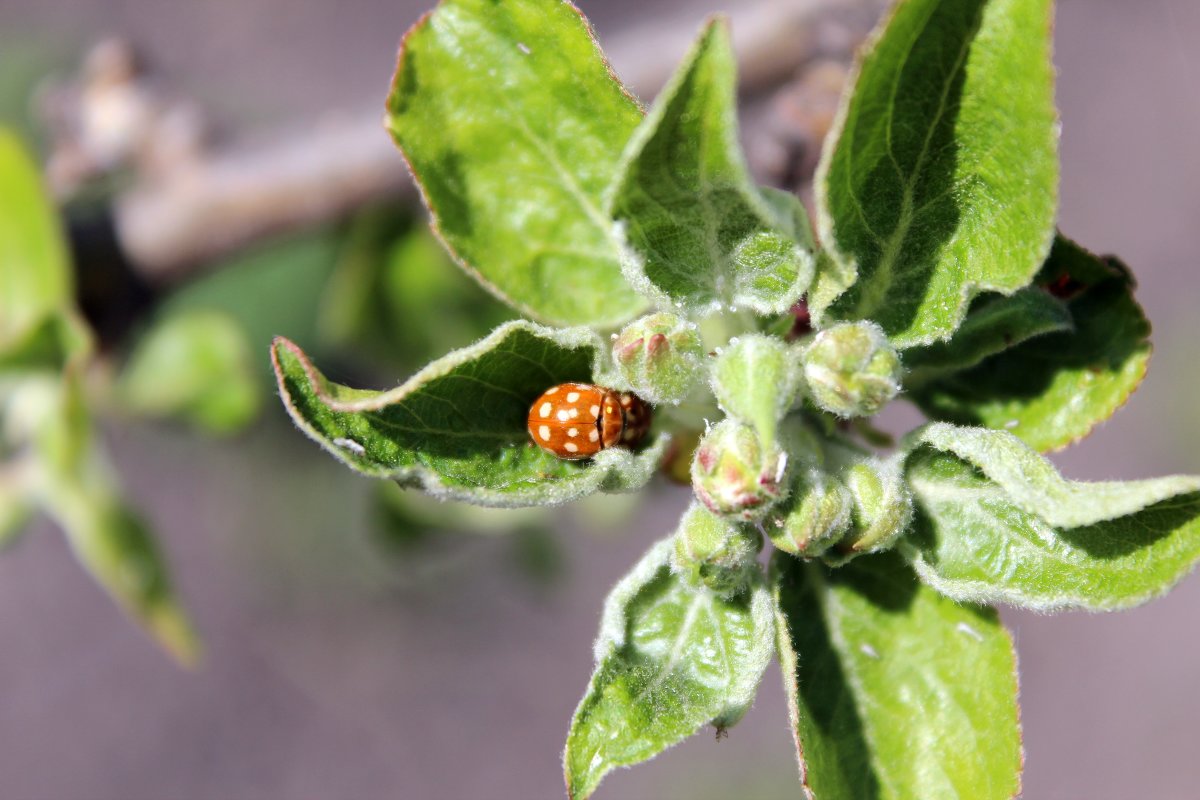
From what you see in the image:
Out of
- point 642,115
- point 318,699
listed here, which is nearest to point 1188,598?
point 318,699

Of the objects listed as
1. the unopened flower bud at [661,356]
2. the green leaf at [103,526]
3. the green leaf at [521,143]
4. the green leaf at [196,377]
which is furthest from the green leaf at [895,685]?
the green leaf at [196,377]

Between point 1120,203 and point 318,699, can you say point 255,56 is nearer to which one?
point 318,699

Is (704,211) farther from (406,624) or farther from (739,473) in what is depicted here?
(406,624)

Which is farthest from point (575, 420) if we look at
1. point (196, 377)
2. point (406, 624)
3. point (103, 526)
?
point (406, 624)

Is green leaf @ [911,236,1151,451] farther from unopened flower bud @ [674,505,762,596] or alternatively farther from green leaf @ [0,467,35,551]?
green leaf @ [0,467,35,551]

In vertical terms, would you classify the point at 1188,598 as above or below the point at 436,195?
below

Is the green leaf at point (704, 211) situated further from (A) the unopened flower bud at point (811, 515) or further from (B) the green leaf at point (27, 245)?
(B) the green leaf at point (27, 245)
